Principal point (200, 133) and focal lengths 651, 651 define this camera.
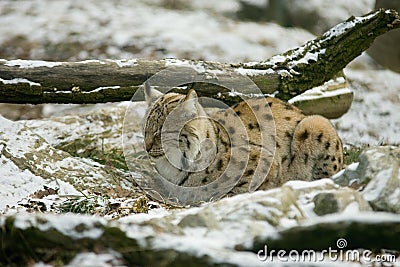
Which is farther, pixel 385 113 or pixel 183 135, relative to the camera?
pixel 385 113

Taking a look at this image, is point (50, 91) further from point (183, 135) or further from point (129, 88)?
point (183, 135)

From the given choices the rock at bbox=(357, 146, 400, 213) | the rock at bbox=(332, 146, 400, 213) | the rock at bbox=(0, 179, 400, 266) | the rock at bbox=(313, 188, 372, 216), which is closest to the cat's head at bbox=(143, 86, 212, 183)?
the rock at bbox=(332, 146, 400, 213)

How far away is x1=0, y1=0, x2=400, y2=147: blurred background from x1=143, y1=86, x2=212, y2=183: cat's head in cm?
518

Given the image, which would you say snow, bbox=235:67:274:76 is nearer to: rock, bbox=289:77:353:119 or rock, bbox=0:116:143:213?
rock, bbox=289:77:353:119

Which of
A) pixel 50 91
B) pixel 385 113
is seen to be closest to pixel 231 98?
pixel 50 91

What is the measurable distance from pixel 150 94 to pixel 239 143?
1023 millimetres

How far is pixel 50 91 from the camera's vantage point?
6387mm

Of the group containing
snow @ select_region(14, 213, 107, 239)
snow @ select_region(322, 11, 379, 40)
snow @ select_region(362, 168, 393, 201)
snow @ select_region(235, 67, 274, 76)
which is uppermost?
snow @ select_region(322, 11, 379, 40)

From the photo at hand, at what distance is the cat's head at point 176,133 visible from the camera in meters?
5.73

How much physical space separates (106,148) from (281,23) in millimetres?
10902

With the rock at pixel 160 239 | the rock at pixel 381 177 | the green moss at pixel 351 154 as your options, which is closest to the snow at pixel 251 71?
the green moss at pixel 351 154

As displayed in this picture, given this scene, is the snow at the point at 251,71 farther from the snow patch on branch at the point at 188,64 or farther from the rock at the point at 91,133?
the rock at the point at 91,133

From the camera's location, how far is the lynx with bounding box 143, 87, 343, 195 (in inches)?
228

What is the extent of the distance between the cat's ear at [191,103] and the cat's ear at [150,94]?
0.66 meters
